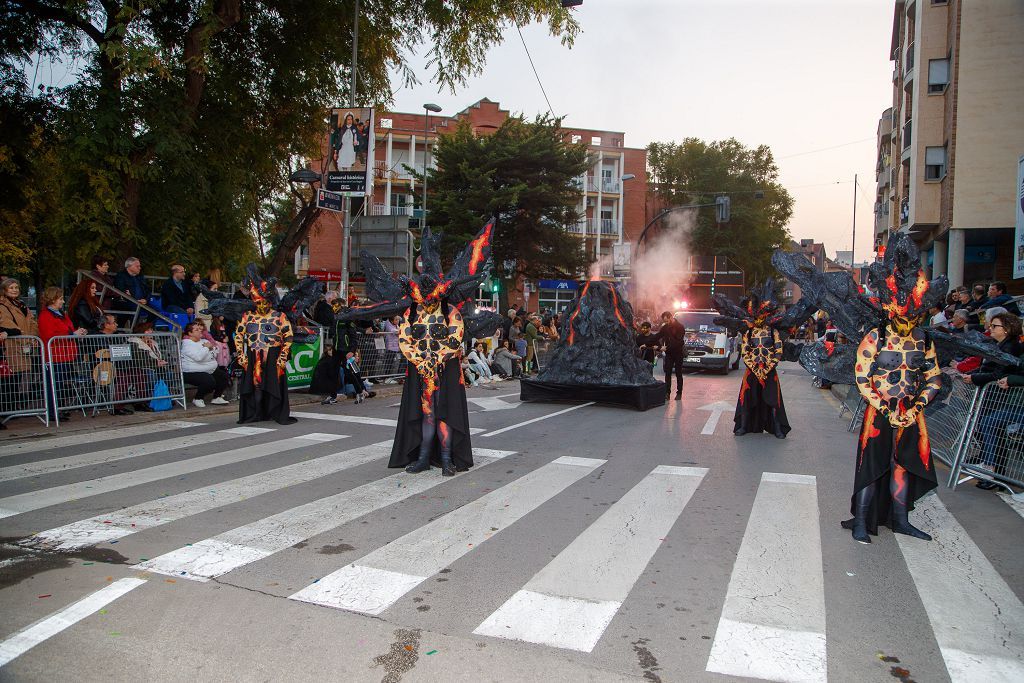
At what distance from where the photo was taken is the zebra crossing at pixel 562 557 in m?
3.57

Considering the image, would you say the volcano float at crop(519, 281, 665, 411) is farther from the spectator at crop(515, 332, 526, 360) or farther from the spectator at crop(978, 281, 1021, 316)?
the spectator at crop(515, 332, 526, 360)

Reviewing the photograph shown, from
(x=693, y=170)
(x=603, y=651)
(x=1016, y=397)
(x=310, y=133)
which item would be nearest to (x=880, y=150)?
(x=693, y=170)

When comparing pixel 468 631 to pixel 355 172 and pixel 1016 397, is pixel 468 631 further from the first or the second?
pixel 355 172

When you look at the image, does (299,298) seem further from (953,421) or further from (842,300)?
(953,421)

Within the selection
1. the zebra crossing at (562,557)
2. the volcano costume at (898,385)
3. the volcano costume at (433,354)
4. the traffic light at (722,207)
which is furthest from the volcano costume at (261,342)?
the traffic light at (722,207)

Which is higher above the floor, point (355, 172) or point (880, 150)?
point (880, 150)

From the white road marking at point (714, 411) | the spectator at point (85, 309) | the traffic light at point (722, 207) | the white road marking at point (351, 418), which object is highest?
the traffic light at point (722, 207)

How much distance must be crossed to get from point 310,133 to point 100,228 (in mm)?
6626

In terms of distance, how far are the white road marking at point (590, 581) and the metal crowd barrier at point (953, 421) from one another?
3391 millimetres

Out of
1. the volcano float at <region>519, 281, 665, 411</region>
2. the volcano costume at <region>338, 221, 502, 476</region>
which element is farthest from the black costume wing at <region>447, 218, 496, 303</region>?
the volcano float at <region>519, 281, 665, 411</region>

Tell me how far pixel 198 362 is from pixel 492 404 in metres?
5.19

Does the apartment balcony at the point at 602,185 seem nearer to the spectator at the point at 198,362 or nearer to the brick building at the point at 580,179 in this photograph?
the brick building at the point at 580,179

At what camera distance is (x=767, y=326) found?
1029 cm

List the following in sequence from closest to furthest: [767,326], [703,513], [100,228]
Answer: [703,513] → [767,326] → [100,228]
